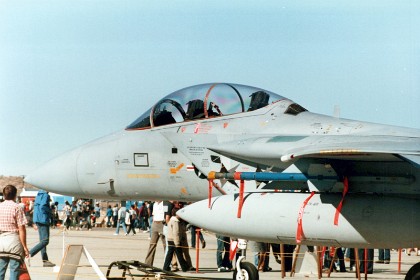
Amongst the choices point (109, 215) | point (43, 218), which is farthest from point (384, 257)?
point (109, 215)

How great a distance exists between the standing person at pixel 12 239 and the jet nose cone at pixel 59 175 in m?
3.50

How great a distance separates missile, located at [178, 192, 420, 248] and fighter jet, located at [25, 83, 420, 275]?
0.02 m

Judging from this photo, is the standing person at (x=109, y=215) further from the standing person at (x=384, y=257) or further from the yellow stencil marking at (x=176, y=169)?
the yellow stencil marking at (x=176, y=169)

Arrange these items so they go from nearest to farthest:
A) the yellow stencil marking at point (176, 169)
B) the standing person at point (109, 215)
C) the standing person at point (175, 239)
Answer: the yellow stencil marking at point (176, 169), the standing person at point (175, 239), the standing person at point (109, 215)

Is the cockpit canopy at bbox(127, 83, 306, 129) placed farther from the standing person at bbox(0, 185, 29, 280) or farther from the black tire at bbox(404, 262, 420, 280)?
the standing person at bbox(0, 185, 29, 280)

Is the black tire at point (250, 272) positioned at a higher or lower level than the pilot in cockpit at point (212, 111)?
lower

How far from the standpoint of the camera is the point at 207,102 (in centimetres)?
1429

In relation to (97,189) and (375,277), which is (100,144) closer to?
(97,189)

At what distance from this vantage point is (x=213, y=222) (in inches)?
512

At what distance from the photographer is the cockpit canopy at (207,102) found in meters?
14.1

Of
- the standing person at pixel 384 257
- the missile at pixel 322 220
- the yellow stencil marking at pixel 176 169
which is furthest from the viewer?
the standing person at pixel 384 257

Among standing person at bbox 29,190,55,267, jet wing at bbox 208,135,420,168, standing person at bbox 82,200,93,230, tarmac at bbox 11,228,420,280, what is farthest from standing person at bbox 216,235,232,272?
standing person at bbox 82,200,93,230

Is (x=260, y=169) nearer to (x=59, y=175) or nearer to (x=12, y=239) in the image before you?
(x=12, y=239)

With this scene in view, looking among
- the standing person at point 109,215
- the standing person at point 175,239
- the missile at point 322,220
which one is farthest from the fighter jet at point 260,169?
the standing person at point 109,215
